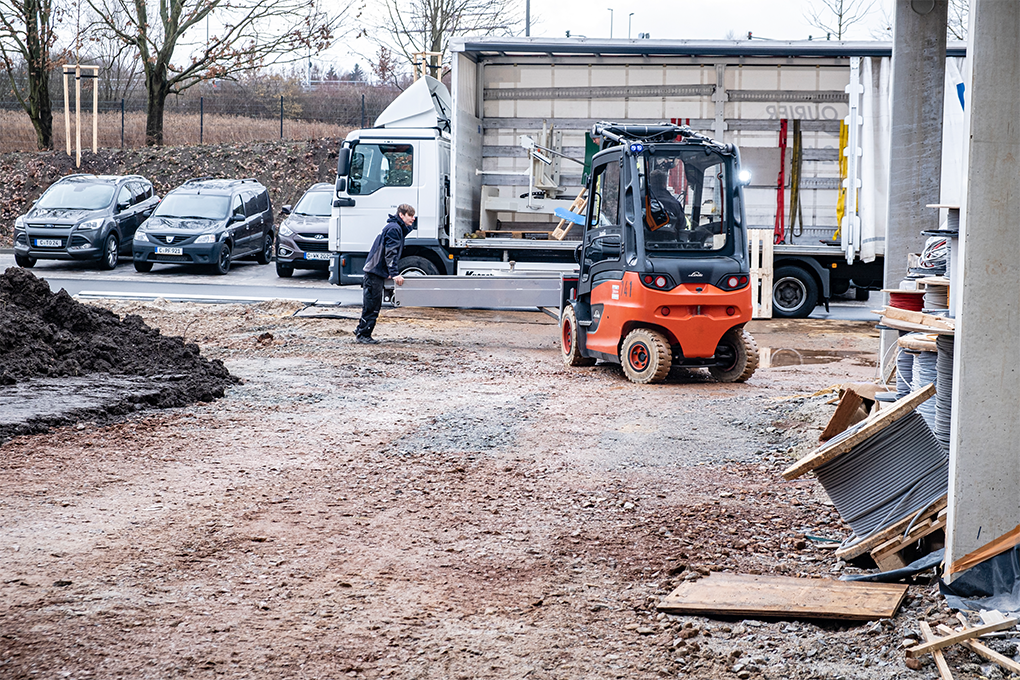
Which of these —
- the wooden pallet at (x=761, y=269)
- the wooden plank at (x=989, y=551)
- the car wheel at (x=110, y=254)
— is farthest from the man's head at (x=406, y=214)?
the car wheel at (x=110, y=254)

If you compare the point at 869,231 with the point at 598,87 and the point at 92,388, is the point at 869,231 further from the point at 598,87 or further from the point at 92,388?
the point at 92,388

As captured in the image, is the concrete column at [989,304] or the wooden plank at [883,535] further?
the wooden plank at [883,535]

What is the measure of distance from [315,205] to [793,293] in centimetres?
977

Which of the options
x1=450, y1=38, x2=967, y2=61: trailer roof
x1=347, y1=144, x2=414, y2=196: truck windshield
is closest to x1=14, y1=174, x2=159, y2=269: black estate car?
x1=347, y1=144, x2=414, y2=196: truck windshield

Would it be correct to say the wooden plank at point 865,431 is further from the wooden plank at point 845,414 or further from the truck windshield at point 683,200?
the truck windshield at point 683,200

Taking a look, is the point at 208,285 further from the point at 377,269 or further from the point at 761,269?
the point at 761,269

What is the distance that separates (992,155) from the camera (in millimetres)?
4219

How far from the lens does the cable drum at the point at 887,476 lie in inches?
201

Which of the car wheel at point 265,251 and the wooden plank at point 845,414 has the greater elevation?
the car wheel at point 265,251

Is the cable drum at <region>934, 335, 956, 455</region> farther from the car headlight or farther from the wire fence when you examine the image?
the wire fence

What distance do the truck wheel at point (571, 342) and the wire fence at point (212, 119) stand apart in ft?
80.6

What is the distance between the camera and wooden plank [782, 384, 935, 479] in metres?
5.22

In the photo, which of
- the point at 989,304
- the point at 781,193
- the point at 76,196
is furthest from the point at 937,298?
the point at 76,196

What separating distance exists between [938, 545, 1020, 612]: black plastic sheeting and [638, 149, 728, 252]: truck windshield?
627 centimetres
